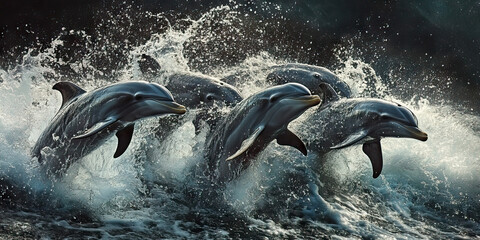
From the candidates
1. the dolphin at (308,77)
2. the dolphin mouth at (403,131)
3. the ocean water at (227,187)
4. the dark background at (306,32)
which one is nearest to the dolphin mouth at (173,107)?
the ocean water at (227,187)

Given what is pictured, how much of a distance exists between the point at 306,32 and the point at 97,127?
16520 millimetres

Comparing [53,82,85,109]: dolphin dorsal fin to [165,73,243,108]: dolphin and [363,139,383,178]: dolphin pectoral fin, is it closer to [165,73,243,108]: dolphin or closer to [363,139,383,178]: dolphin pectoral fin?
[165,73,243,108]: dolphin

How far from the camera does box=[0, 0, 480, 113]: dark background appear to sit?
20.5 meters

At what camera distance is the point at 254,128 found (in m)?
9.00

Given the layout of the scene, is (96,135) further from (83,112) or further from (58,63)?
(58,63)

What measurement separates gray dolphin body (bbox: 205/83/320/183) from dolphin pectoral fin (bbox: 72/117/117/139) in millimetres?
1704

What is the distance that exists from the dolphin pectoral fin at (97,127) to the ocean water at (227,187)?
1007 mm

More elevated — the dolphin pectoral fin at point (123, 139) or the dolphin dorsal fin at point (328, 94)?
the dolphin dorsal fin at point (328, 94)

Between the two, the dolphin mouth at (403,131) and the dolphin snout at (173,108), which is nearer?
the dolphin snout at (173,108)

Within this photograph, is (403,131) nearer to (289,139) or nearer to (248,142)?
(289,139)

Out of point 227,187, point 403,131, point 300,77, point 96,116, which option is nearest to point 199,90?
point 300,77

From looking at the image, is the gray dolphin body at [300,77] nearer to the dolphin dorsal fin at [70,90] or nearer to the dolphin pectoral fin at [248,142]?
the dolphin pectoral fin at [248,142]

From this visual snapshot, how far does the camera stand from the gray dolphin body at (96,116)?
8.30m

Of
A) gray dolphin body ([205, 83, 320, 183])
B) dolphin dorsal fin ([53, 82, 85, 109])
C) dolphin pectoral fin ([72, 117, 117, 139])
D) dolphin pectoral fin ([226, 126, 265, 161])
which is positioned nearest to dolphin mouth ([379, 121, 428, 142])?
gray dolphin body ([205, 83, 320, 183])
